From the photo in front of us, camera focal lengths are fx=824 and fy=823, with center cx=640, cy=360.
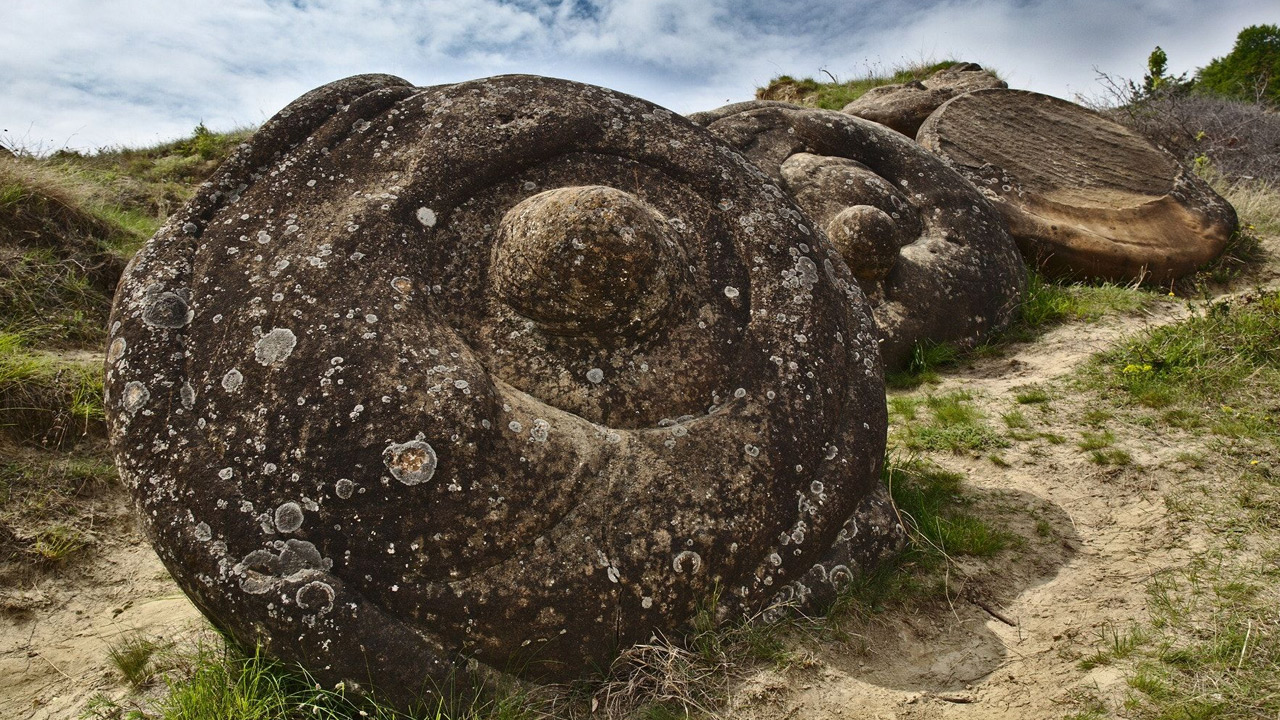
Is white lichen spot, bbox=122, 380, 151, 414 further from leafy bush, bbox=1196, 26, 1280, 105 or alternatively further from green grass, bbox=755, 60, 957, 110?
leafy bush, bbox=1196, 26, 1280, 105

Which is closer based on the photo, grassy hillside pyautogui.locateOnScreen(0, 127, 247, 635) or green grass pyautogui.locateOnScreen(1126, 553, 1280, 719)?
green grass pyautogui.locateOnScreen(1126, 553, 1280, 719)

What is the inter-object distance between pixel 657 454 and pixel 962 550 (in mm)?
1457

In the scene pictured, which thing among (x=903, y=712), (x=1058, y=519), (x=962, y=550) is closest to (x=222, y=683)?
(x=903, y=712)

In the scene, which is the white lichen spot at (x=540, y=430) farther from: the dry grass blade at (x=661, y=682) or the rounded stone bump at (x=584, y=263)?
the dry grass blade at (x=661, y=682)

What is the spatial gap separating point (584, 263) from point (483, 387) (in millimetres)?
541

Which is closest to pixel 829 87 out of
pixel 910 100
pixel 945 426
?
pixel 910 100

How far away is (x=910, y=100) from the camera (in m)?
8.73

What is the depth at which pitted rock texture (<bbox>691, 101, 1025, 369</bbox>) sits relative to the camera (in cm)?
541

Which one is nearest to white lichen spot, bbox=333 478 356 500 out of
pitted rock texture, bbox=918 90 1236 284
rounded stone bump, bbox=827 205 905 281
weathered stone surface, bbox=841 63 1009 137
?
rounded stone bump, bbox=827 205 905 281

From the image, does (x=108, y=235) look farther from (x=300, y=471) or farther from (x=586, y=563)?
(x=586, y=563)

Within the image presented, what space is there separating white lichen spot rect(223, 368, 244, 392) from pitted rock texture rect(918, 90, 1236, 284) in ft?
19.8

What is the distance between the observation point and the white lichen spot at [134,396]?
2.53 m

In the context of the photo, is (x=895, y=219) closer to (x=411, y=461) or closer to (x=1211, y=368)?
(x=1211, y=368)

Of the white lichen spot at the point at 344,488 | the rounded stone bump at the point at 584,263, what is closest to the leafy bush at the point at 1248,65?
the rounded stone bump at the point at 584,263
